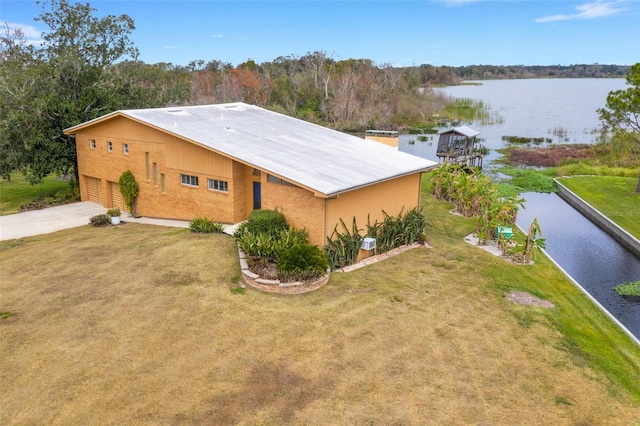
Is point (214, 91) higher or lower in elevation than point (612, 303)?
higher

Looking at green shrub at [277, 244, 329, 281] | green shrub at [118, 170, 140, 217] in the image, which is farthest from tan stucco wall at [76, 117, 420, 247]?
green shrub at [277, 244, 329, 281]

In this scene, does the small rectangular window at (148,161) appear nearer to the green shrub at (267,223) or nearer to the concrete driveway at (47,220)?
the concrete driveway at (47,220)

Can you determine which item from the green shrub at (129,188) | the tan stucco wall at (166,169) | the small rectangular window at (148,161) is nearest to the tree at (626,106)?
the tan stucco wall at (166,169)

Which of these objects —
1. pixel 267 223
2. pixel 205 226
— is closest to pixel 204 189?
pixel 205 226

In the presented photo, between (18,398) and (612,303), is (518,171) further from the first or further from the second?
(18,398)

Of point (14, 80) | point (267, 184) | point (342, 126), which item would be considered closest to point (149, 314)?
point (267, 184)

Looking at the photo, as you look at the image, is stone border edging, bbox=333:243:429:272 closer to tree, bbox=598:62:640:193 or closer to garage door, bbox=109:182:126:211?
garage door, bbox=109:182:126:211

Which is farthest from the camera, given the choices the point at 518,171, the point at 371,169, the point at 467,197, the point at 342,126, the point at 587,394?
the point at 342,126
